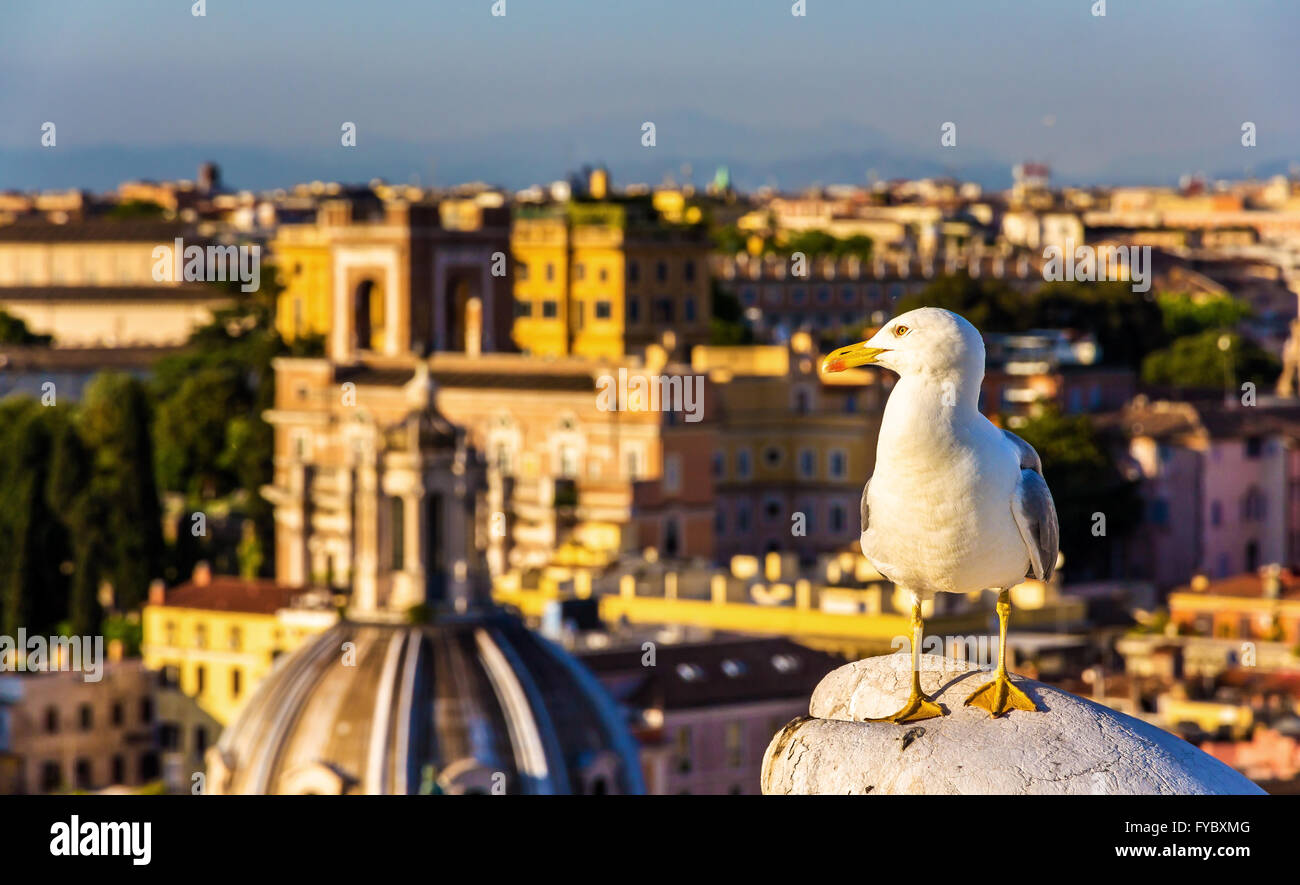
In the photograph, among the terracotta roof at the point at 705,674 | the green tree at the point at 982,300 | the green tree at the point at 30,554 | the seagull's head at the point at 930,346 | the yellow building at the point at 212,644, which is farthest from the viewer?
the green tree at the point at 982,300

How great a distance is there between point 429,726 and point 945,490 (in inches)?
1105

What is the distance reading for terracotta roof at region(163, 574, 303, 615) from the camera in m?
55.9

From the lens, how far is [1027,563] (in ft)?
31.6

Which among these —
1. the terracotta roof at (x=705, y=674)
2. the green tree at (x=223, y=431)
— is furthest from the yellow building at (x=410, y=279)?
the terracotta roof at (x=705, y=674)

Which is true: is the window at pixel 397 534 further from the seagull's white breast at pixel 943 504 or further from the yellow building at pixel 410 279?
→ the yellow building at pixel 410 279

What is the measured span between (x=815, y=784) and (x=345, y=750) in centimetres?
2804

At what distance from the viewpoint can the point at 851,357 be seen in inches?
369

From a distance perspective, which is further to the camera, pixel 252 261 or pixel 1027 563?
pixel 252 261

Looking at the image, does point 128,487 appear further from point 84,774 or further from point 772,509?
point 84,774

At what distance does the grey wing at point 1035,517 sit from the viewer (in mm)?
9500

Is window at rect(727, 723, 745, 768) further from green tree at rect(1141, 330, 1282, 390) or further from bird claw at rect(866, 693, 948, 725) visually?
green tree at rect(1141, 330, 1282, 390)

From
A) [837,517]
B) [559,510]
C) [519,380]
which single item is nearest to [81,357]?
[519,380]
